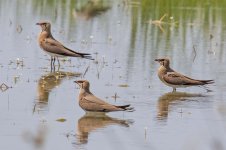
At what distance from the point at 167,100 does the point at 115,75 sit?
1919mm

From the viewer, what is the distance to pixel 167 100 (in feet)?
37.8

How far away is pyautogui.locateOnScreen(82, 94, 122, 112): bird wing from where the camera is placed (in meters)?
9.99

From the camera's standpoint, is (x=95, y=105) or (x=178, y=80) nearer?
(x=95, y=105)

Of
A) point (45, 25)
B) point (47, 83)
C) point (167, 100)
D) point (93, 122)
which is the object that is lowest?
point (93, 122)

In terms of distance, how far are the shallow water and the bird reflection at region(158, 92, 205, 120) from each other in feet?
0.05

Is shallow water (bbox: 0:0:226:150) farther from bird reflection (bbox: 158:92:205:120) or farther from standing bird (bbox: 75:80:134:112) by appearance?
standing bird (bbox: 75:80:134:112)

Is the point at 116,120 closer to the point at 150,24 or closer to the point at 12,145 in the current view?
the point at 12,145

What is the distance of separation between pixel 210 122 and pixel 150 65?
4283 millimetres

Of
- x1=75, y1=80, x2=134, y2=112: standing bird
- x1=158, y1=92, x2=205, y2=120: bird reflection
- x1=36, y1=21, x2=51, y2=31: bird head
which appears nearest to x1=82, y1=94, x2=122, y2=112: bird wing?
x1=75, y1=80, x2=134, y2=112: standing bird

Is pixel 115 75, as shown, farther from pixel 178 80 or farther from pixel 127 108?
pixel 127 108

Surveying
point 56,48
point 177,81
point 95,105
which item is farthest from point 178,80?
point 56,48

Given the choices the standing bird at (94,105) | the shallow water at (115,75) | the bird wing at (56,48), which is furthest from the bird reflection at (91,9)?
the standing bird at (94,105)

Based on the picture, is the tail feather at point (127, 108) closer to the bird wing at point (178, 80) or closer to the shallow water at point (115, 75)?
the shallow water at point (115, 75)

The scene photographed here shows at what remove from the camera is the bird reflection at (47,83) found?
36.2ft
